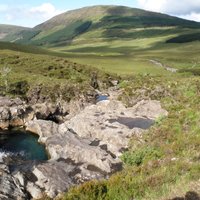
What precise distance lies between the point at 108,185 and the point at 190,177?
17.9ft

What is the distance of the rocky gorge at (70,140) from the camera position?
33.7m

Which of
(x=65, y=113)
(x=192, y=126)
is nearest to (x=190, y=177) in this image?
(x=192, y=126)

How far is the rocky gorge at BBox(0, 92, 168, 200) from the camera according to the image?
110ft

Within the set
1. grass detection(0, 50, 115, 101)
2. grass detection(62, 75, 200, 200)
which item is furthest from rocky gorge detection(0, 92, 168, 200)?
grass detection(0, 50, 115, 101)

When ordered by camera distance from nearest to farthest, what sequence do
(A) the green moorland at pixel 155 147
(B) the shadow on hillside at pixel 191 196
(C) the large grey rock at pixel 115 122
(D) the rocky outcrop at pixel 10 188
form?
(B) the shadow on hillside at pixel 191 196 → (A) the green moorland at pixel 155 147 → (D) the rocky outcrop at pixel 10 188 → (C) the large grey rock at pixel 115 122

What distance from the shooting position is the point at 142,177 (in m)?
24.5

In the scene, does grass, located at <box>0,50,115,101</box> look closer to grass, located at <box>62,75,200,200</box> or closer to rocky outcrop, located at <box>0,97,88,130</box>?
rocky outcrop, located at <box>0,97,88,130</box>

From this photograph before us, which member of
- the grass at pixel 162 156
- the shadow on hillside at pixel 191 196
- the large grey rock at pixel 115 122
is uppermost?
the shadow on hillside at pixel 191 196

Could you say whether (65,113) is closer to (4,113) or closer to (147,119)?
(4,113)

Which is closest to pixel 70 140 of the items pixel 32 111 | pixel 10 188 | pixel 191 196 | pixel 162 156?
pixel 162 156

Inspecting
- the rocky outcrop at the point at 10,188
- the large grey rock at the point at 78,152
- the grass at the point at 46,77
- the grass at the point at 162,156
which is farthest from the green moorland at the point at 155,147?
the rocky outcrop at the point at 10,188

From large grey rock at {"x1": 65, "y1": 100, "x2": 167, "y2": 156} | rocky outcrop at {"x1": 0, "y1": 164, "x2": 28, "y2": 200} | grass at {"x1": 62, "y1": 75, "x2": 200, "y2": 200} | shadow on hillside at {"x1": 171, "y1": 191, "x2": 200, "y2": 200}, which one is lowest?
rocky outcrop at {"x1": 0, "y1": 164, "x2": 28, "y2": 200}

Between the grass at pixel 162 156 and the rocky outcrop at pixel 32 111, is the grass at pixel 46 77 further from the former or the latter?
the grass at pixel 162 156

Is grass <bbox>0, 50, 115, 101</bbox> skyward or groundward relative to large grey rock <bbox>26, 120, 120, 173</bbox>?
skyward
